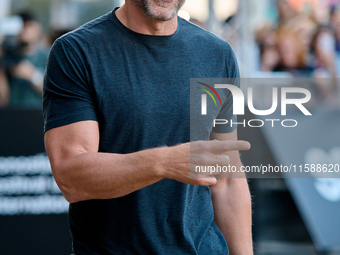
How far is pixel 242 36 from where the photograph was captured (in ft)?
16.6

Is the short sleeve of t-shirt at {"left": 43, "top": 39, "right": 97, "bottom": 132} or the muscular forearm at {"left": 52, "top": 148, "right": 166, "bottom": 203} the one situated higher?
the short sleeve of t-shirt at {"left": 43, "top": 39, "right": 97, "bottom": 132}

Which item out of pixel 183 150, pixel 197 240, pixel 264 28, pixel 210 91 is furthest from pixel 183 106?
pixel 264 28

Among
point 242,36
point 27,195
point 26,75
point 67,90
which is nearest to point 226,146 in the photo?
point 67,90

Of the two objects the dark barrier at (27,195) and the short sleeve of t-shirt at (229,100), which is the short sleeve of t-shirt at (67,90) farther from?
the dark barrier at (27,195)

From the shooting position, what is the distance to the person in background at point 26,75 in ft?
14.6

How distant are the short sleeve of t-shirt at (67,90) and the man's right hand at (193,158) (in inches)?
13.4

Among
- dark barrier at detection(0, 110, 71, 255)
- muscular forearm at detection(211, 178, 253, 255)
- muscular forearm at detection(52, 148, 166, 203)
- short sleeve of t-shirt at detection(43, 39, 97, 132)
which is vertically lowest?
dark barrier at detection(0, 110, 71, 255)

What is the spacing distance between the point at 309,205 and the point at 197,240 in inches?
134

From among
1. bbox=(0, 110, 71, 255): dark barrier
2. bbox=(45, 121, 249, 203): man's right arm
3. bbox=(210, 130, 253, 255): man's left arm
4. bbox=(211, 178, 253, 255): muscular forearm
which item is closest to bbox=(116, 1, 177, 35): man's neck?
bbox=(45, 121, 249, 203): man's right arm

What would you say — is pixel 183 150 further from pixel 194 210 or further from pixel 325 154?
pixel 325 154

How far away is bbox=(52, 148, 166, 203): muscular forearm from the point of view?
1374 millimetres

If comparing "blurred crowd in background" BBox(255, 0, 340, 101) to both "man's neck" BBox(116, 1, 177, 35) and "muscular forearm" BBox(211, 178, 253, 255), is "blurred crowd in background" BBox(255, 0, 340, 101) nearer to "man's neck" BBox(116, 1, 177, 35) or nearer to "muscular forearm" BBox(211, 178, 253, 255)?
"muscular forearm" BBox(211, 178, 253, 255)

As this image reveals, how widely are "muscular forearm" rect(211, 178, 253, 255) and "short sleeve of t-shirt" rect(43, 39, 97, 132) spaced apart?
29.2 inches

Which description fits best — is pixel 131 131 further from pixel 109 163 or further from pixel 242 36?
pixel 242 36
